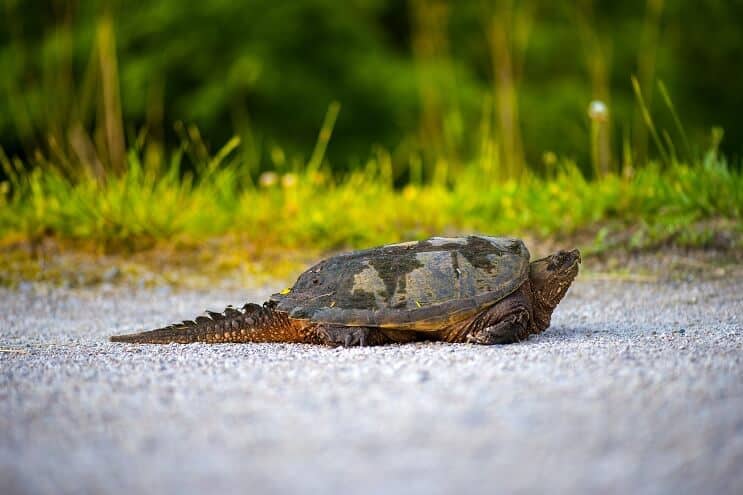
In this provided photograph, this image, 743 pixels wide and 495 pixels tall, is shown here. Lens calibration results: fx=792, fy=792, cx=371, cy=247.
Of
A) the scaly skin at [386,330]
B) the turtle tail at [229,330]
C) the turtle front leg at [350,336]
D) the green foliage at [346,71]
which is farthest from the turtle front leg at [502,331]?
the green foliage at [346,71]

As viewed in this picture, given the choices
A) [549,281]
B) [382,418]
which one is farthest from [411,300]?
[382,418]

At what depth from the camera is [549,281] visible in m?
2.69

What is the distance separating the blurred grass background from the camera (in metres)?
4.62

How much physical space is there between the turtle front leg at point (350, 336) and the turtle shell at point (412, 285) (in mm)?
43

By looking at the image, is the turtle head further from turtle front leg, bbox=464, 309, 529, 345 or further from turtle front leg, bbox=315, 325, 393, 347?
turtle front leg, bbox=315, 325, 393, 347

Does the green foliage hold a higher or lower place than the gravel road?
higher

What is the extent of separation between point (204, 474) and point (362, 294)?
1.23 meters

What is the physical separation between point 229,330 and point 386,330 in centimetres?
57

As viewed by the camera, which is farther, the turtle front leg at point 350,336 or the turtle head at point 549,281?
the turtle head at point 549,281

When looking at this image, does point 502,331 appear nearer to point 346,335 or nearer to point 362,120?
point 346,335

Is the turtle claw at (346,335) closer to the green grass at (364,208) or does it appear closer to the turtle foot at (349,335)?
the turtle foot at (349,335)

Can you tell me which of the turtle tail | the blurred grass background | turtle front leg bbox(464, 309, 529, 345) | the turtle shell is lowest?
turtle front leg bbox(464, 309, 529, 345)

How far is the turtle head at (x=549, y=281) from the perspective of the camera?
2688mm

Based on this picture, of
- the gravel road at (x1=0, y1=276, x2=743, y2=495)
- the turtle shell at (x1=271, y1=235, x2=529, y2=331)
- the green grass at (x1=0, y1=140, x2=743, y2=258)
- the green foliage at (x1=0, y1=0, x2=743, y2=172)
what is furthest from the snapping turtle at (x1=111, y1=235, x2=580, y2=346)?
the green foliage at (x1=0, y1=0, x2=743, y2=172)
